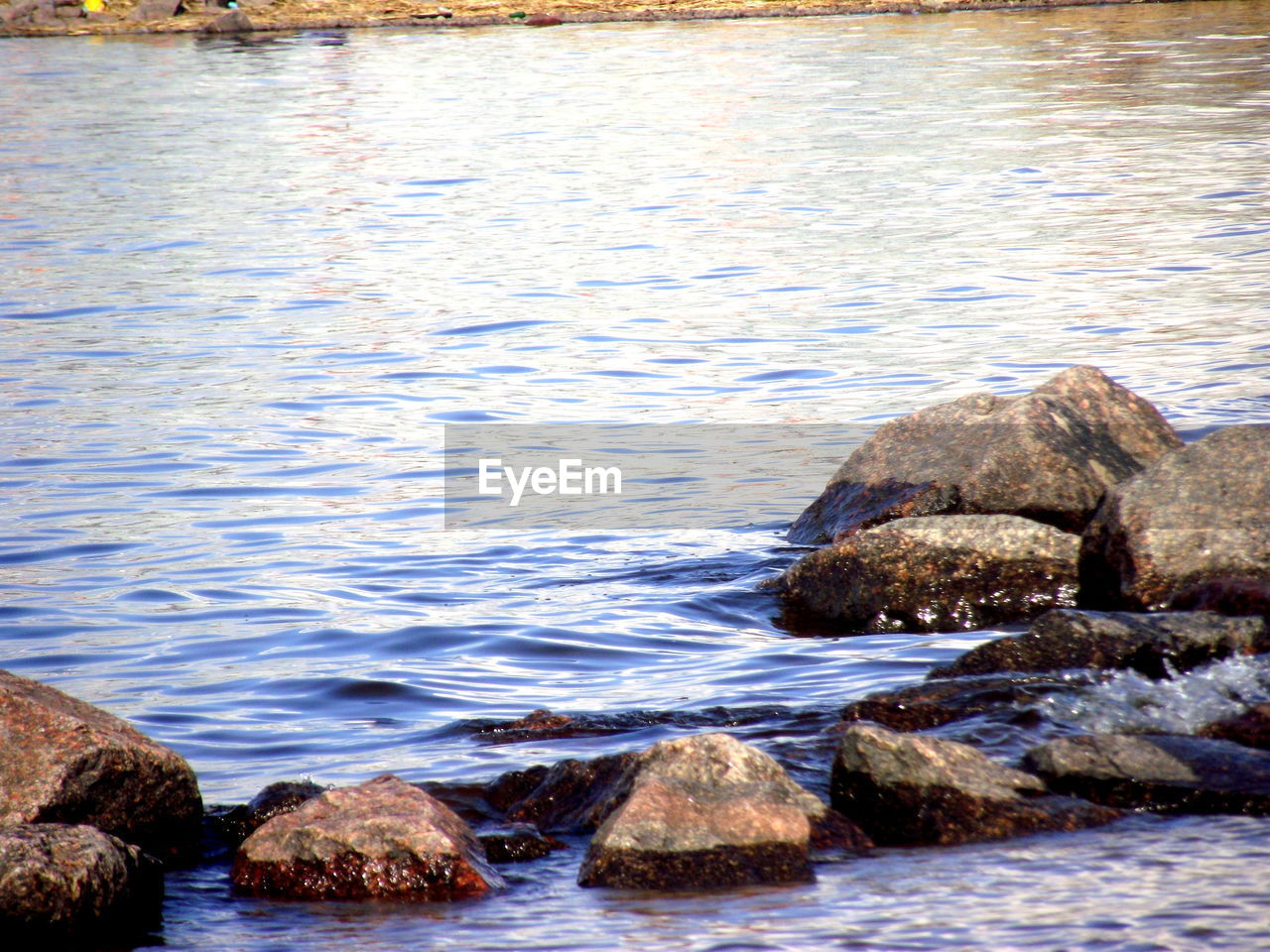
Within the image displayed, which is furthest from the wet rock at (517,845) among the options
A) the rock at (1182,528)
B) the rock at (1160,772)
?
the rock at (1182,528)

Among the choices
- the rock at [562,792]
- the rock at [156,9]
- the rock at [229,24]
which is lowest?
the rock at [562,792]

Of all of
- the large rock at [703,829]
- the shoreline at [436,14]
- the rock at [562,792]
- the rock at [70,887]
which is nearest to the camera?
the rock at [70,887]

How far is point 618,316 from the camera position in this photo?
15969 millimetres

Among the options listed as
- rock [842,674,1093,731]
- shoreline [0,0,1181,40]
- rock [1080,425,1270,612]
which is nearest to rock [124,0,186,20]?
shoreline [0,0,1181,40]

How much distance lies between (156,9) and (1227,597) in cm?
5397

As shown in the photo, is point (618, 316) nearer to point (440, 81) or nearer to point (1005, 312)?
point (1005, 312)

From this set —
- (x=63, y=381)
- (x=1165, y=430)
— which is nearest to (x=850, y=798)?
(x=1165, y=430)

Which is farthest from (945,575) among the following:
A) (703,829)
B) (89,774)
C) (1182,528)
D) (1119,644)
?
(89,774)

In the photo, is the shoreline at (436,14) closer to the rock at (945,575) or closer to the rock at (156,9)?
the rock at (156,9)

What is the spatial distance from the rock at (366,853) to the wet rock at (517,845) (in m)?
0.13

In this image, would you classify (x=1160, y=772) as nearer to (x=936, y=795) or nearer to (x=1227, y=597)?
(x=936, y=795)

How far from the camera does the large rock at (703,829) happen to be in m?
5.32

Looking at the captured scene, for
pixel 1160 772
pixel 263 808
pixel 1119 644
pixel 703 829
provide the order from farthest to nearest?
pixel 1119 644
pixel 263 808
pixel 1160 772
pixel 703 829

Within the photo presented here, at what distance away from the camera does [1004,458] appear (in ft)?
28.9
